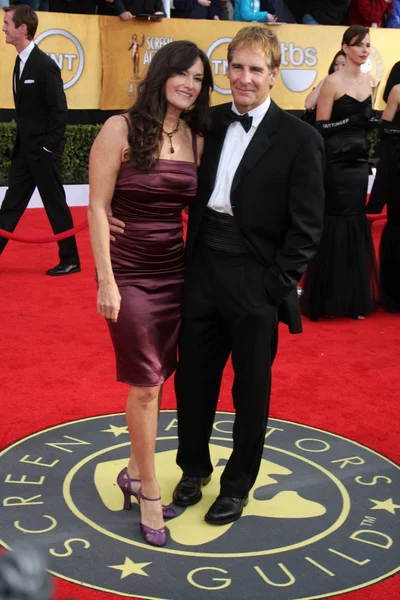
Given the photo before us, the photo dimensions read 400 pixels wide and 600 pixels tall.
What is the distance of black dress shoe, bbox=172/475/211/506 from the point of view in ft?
10.9

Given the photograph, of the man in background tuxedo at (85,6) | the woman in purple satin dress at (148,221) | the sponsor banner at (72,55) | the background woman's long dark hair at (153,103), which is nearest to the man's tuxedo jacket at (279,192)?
the woman in purple satin dress at (148,221)

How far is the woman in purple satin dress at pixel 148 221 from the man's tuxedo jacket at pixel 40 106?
12.6 feet

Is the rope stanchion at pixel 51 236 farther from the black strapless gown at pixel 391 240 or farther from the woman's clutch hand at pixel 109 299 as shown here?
the woman's clutch hand at pixel 109 299

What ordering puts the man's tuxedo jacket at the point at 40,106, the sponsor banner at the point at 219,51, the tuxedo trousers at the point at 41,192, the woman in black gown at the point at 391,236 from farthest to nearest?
the sponsor banner at the point at 219,51 < the tuxedo trousers at the point at 41,192 < the man's tuxedo jacket at the point at 40,106 < the woman in black gown at the point at 391,236

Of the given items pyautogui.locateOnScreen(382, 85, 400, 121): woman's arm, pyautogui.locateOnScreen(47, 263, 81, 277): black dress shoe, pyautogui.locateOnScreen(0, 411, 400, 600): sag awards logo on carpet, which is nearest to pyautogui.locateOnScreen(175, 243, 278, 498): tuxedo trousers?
pyautogui.locateOnScreen(0, 411, 400, 600): sag awards logo on carpet

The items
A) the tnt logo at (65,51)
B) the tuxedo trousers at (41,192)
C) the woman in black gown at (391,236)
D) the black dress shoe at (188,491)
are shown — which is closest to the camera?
the black dress shoe at (188,491)

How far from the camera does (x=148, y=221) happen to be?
3.01 m

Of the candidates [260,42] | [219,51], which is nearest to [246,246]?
[260,42]

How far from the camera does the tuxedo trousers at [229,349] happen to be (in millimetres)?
3096

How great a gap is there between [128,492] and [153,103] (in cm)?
146

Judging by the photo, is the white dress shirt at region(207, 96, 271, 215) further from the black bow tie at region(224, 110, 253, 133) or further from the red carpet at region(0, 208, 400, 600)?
the red carpet at region(0, 208, 400, 600)

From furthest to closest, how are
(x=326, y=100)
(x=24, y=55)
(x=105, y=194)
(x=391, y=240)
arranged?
(x=24, y=55) → (x=391, y=240) → (x=326, y=100) → (x=105, y=194)

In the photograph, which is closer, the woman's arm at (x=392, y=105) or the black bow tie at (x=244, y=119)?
the black bow tie at (x=244, y=119)

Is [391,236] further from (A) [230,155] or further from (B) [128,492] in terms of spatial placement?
(B) [128,492]
